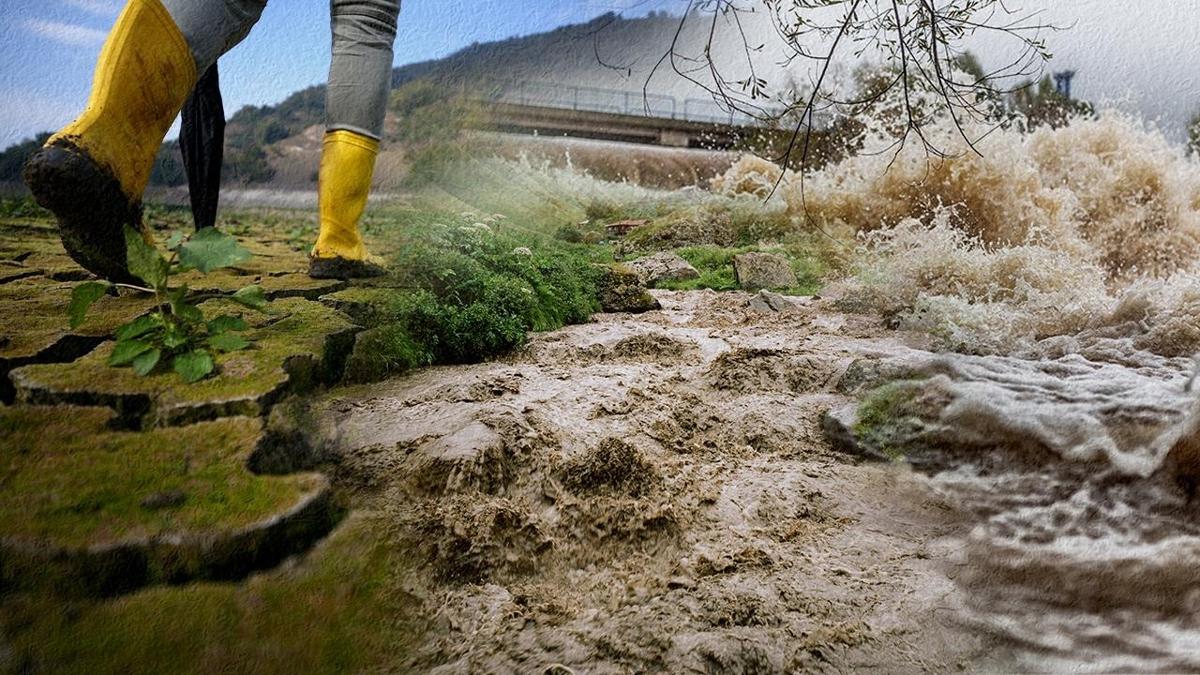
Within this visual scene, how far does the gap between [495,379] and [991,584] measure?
1.14m

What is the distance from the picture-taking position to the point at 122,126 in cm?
168

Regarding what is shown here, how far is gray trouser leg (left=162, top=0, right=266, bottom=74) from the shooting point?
1.75 meters

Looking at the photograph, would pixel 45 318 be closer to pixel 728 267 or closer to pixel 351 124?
pixel 351 124

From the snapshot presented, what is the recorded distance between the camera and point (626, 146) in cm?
233

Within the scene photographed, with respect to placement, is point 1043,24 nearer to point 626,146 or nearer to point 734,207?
point 734,207

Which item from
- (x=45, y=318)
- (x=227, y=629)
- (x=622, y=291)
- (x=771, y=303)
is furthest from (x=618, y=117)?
(x=227, y=629)

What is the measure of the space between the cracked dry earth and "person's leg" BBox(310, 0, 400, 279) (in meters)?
0.44

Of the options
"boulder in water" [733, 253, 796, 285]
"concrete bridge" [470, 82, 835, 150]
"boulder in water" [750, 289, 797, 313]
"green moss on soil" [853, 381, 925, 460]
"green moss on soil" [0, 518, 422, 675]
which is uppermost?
"concrete bridge" [470, 82, 835, 150]

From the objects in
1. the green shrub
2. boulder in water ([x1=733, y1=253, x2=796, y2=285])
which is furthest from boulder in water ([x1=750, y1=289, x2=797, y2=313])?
the green shrub

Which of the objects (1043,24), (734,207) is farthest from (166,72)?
(1043,24)

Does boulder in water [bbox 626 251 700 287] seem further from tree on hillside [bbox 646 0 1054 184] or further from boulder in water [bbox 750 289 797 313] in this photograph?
tree on hillside [bbox 646 0 1054 184]

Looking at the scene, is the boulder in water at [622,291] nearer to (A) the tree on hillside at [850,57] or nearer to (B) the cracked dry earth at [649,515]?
(B) the cracked dry earth at [649,515]

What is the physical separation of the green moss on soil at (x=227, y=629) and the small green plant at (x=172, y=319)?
0.46 m

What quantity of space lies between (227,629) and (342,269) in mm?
981
